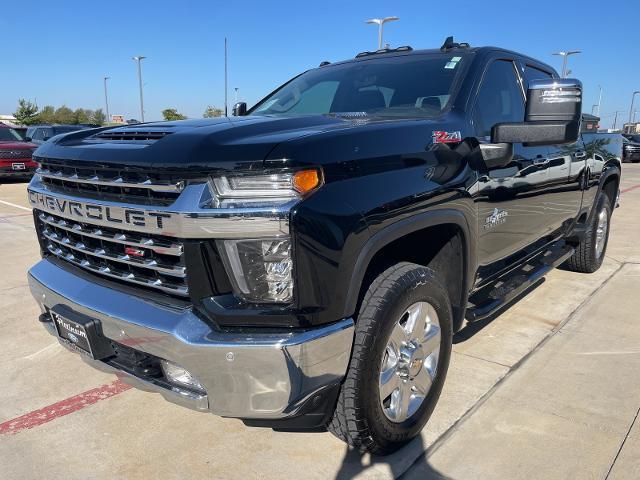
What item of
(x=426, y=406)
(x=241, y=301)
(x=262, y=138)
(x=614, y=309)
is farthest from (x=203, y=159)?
(x=614, y=309)

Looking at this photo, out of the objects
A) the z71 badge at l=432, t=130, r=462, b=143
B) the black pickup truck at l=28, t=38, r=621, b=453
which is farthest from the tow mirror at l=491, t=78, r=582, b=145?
the z71 badge at l=432, t=130, r=462, b=143

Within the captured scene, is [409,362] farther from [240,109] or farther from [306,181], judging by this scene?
[240,109]

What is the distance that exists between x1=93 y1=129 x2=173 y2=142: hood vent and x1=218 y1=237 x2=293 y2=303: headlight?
66 cm

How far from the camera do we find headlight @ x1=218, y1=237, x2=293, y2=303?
1.88 m

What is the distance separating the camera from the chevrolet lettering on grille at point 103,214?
201cm

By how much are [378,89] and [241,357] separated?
2122 millimetres

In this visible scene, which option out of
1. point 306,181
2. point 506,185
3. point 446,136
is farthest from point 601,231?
point 306,181

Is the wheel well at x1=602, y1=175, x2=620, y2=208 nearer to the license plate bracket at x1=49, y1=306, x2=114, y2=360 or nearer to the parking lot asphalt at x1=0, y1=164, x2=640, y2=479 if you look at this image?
the parking lot asphalt at x1=0, y1=164, x2=640, y2=479

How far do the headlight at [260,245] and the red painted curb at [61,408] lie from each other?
156 centimetres

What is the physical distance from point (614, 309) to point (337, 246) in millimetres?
3541

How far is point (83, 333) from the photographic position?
2244 millimetres

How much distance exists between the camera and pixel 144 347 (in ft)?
6.70

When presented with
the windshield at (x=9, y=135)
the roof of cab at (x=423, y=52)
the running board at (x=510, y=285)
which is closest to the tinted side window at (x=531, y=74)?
the roof of cab at (x=423, y=52)

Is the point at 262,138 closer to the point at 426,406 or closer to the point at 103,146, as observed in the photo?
the point at 103,146
